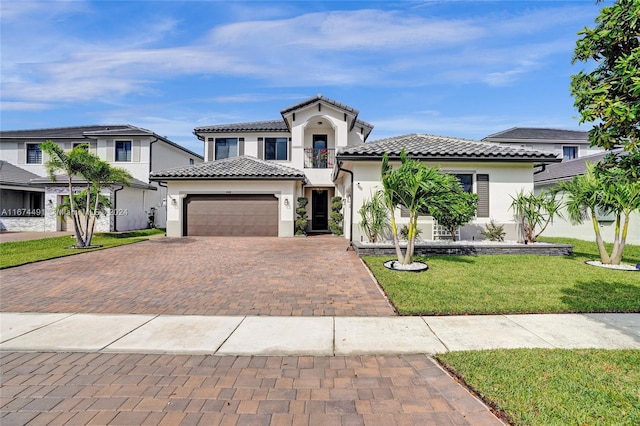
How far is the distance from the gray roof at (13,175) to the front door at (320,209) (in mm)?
20500

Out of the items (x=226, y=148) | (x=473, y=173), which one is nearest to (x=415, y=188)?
(x=473, y=173)

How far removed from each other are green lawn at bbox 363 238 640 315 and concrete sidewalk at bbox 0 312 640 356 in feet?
1.29

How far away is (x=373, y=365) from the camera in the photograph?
3.49m

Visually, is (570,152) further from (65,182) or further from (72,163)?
(65,182)

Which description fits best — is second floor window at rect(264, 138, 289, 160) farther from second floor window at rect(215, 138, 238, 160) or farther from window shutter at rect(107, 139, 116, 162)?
window shutter at rect(107, 139, 116, 162)

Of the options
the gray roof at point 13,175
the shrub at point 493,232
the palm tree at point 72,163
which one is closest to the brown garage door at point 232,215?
the palm tree at point 72,163

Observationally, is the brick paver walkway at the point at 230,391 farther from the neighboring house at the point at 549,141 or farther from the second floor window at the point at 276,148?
the neighboring house at the point at 549,141

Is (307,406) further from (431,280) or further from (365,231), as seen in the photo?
(365,231)

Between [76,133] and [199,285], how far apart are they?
28.3 meters

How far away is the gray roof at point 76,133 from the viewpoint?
2352 cm

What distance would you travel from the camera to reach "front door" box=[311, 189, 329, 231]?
20.5 m

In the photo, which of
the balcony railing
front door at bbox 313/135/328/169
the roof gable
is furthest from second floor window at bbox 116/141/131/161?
front door at bbox 313/135/328/169

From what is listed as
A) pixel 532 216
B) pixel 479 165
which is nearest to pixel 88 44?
pixel 479 165

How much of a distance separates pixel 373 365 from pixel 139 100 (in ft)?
62.6
